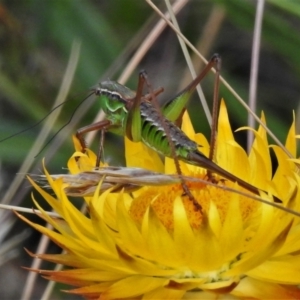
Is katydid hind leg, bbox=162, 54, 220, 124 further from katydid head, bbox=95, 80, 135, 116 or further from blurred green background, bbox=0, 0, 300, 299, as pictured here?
blurred green background, bbox=0, 0, 300, 299

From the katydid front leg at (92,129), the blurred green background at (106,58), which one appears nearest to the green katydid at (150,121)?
the katydid front leg at (92,129)

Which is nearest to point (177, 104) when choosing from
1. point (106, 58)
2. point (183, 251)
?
point (183, 251)

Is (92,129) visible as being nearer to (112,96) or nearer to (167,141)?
(112,96)

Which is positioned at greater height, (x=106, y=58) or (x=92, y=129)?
(x=106, y=58)

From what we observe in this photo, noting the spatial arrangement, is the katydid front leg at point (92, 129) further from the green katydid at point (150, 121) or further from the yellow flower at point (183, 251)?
the yellow flower at point (183, 251)

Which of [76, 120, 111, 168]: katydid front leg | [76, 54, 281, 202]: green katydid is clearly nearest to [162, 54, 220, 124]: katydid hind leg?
[76, 54, 281, 202]: green katydid
